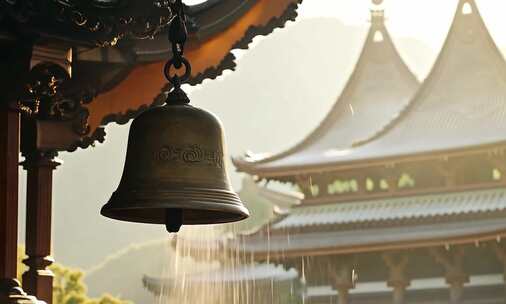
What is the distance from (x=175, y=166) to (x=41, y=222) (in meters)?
1.68

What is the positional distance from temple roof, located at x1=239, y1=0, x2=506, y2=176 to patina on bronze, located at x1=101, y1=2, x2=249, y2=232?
53.0ft

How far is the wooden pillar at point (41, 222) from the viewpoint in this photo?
19.0 ft

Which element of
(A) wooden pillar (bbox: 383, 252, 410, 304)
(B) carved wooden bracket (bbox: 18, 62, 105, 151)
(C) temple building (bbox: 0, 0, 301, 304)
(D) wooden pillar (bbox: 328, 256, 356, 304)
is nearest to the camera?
(C) temple building (bbox: 0, 0, 301, 304)

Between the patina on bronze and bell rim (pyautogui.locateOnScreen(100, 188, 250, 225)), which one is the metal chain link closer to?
the patina on bronze

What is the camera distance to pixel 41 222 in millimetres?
5762

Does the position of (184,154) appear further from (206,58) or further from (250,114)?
(250,114)

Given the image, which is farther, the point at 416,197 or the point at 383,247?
the point at 416,197

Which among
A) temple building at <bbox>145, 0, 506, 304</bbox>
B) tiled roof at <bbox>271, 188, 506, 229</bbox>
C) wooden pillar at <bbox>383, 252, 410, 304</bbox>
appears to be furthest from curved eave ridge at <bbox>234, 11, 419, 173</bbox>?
wooden pillar at <bbox>383, 252, 410, 304</bbox>

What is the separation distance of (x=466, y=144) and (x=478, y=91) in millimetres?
1444

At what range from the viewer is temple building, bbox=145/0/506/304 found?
1967 centimetres

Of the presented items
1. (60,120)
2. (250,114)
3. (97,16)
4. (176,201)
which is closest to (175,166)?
(176,201)

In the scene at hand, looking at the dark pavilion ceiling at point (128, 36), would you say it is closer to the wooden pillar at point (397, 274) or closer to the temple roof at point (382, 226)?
the temple roof at point (382, 226)

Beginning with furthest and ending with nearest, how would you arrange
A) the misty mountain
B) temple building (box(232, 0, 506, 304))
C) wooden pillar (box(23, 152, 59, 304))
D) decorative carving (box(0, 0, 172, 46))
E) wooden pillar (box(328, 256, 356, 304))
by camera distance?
the misty mountain < wooden pillar (box(328, 256, 356, 304)) < temple building (box(232, 0, 506, 304)) < wooden pillar (box(23, 152, 59, 304)) < decorative carving (box(0, 0, 172, 46))

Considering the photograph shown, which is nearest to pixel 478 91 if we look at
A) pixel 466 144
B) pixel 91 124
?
pixel 466 144
